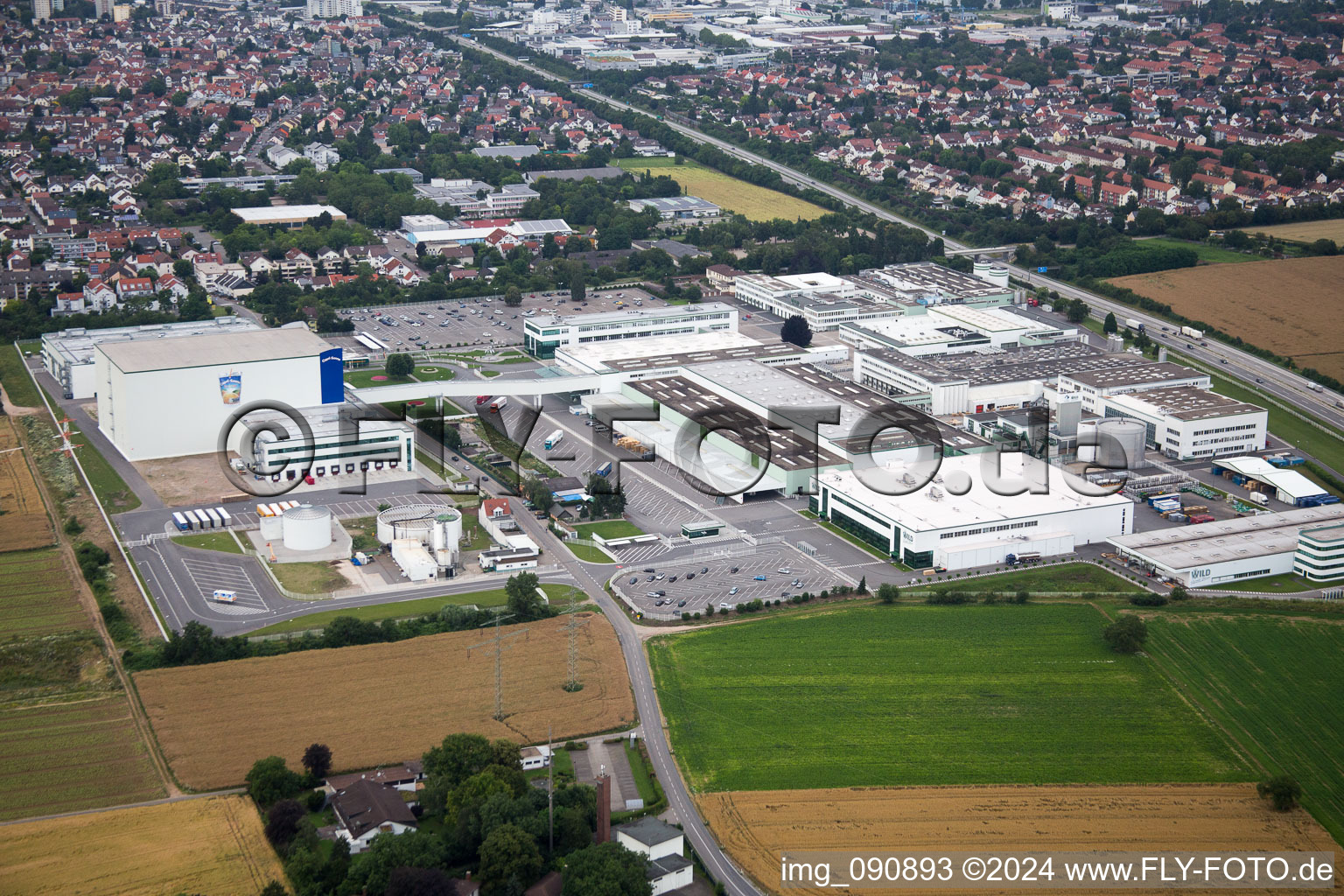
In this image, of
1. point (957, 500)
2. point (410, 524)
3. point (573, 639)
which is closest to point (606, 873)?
point (573, 639)

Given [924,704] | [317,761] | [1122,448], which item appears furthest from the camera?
[1122,448]

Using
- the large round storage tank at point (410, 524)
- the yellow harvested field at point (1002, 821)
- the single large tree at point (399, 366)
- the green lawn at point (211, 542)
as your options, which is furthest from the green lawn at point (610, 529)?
the single large tree at point (399, 366)

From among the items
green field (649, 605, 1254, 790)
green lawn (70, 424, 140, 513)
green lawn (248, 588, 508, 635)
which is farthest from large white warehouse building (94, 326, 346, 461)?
green field (649, 605, 1254, 790)

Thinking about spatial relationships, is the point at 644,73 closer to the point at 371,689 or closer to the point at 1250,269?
the point at 1250,269

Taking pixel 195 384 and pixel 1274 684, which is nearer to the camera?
pixel 1274 684

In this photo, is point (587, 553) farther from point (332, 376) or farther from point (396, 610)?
point (332, 376)

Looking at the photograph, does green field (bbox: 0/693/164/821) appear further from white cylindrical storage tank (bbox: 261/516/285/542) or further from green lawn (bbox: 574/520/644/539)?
green lawn (bbox: 574/520/644/539)

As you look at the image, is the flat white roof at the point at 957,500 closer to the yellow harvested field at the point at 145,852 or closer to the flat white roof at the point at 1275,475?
the flat white roof at the point at 1275,475
